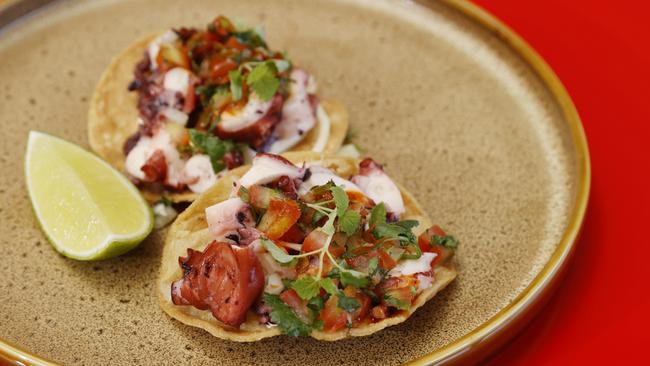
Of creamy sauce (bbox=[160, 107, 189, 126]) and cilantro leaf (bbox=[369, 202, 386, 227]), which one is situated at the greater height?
cilantro leaf (bbox=[369, 202, 386, 227])

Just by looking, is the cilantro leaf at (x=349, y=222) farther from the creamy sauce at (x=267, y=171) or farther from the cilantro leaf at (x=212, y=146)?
the cilantro leaf at (x=212, y=146)

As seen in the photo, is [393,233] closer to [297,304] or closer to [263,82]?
[297,304]

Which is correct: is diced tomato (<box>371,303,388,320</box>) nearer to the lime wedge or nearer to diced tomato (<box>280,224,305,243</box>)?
diced tomato (<box>280,224,305,243</box>)

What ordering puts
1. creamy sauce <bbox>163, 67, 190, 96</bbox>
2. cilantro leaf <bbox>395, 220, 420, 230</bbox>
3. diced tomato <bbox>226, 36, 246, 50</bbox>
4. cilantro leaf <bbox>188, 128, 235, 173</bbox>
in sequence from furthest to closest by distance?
diced tomato <bbox>226, 36, 246, 50</bbox> → creamy sauce <bbox>163, 67, 190, 96</bbox> → cilantro leaf <bbox>188, 128, 235, 173</bbox> → cilantro leaf <bbox>395, 220, 420, 230</bbox>

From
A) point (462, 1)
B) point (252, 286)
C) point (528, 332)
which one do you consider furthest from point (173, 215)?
point (462, 1)

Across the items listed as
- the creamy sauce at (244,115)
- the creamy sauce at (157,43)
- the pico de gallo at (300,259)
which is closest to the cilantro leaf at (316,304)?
the pico de gallo at (300,259)

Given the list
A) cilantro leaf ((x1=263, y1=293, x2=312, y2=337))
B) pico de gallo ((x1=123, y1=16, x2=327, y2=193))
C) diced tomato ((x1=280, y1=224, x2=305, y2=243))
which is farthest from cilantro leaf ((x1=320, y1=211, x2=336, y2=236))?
pico de gallo ((x1=123, y1=16, x2=327, y2=193))
